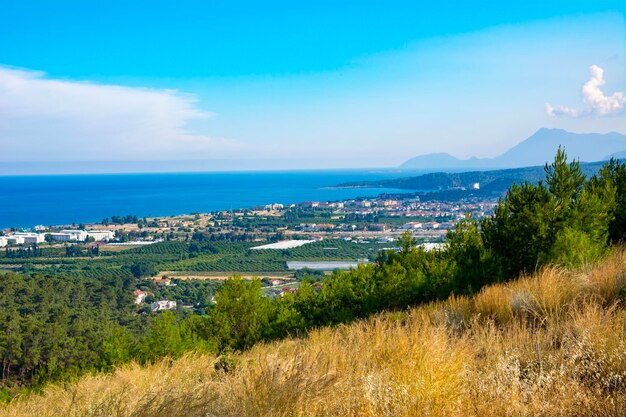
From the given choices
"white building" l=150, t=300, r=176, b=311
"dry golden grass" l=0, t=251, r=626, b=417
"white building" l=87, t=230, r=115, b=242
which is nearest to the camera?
"dry golden grass" l=0, t=251, r=626, b=417

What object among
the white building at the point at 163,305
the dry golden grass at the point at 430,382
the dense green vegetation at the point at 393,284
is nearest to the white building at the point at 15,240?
the white building at the point at 163,305

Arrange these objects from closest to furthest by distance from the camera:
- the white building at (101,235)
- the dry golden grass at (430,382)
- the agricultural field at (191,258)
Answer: the dry golden grass at (430,382) < the agricultural field at (191,258) < the white building at (101,235)

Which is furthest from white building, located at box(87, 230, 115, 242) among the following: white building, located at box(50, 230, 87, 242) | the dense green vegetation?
the dense green vegetation

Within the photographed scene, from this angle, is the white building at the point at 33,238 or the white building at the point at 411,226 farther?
the white building at the point at 33,238

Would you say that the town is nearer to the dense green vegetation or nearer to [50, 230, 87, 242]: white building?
[50, 230, 87, 242]: white building

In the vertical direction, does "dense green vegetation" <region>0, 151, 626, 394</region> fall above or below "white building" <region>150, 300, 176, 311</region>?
above

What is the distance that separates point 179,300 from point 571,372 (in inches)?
1934

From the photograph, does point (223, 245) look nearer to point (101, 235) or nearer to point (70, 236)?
point (101, 235)

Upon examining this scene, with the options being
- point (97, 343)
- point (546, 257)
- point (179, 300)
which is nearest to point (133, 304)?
point (179, 300)

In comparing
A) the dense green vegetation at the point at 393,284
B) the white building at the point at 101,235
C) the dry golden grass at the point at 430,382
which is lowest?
the white building at the point at 101,235

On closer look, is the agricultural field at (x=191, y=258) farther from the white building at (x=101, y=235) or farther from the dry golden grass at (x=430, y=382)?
the dry golden grass at (x=430, y=382)

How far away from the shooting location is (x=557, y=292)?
443cm

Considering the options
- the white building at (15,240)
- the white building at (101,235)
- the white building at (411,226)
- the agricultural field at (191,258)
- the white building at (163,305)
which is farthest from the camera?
the white building at (101,235)

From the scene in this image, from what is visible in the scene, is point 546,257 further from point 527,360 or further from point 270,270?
point 270,270
